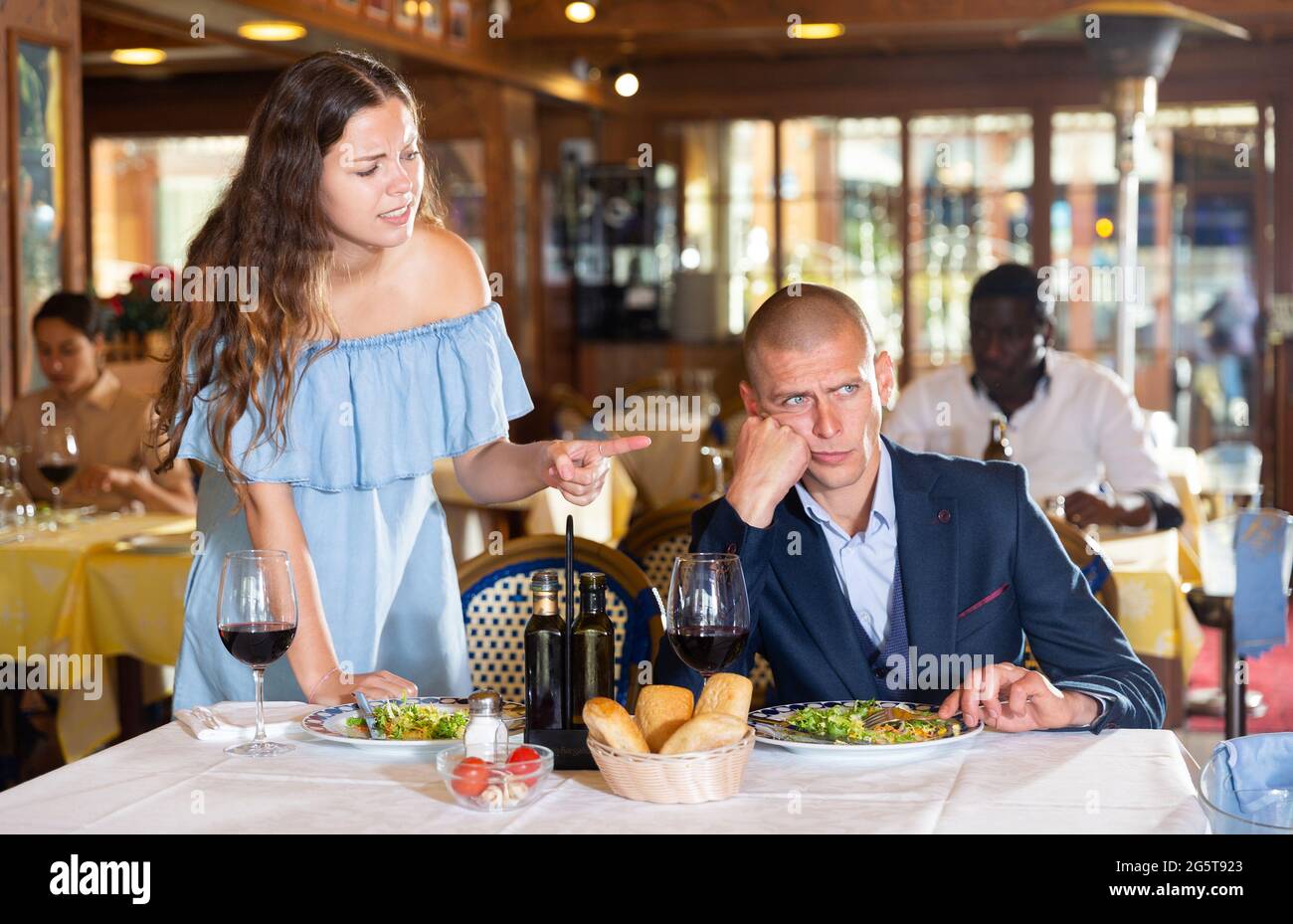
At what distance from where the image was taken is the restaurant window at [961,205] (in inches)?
368

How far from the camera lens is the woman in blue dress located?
2055mm

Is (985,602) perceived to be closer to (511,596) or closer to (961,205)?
(511,596)

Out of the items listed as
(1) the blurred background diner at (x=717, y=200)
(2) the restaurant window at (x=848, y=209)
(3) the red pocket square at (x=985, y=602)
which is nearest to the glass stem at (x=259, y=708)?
(3) the red pocket square at (x=985, y=602)

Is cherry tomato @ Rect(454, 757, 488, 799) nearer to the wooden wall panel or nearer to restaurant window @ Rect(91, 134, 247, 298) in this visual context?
the wooden wall panel

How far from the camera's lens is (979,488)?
85.5 inches

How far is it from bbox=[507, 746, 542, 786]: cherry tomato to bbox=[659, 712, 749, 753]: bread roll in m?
0.13

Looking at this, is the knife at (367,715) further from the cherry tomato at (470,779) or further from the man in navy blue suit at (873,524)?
the man in navy blue suit at (873,524)

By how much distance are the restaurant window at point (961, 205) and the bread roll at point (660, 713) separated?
7.98 m

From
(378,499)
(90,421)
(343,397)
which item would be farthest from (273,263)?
(90,421)

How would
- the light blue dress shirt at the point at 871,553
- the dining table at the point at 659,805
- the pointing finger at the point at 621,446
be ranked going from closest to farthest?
the dining table at the point at 659,805 < the pointing finger at the point at 621,446 < the light blue dress shirt at the point at 871,553

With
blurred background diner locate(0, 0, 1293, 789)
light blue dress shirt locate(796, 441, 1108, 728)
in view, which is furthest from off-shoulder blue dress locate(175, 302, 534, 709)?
blurred background diner locate(0, 0, 1293, 789)

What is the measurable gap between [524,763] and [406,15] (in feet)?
20.9

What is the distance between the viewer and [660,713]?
1603 mm

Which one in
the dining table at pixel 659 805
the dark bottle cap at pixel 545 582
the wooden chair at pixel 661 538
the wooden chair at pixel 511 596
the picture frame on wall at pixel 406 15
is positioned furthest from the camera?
the picture frame on wall at pixel 406 15
